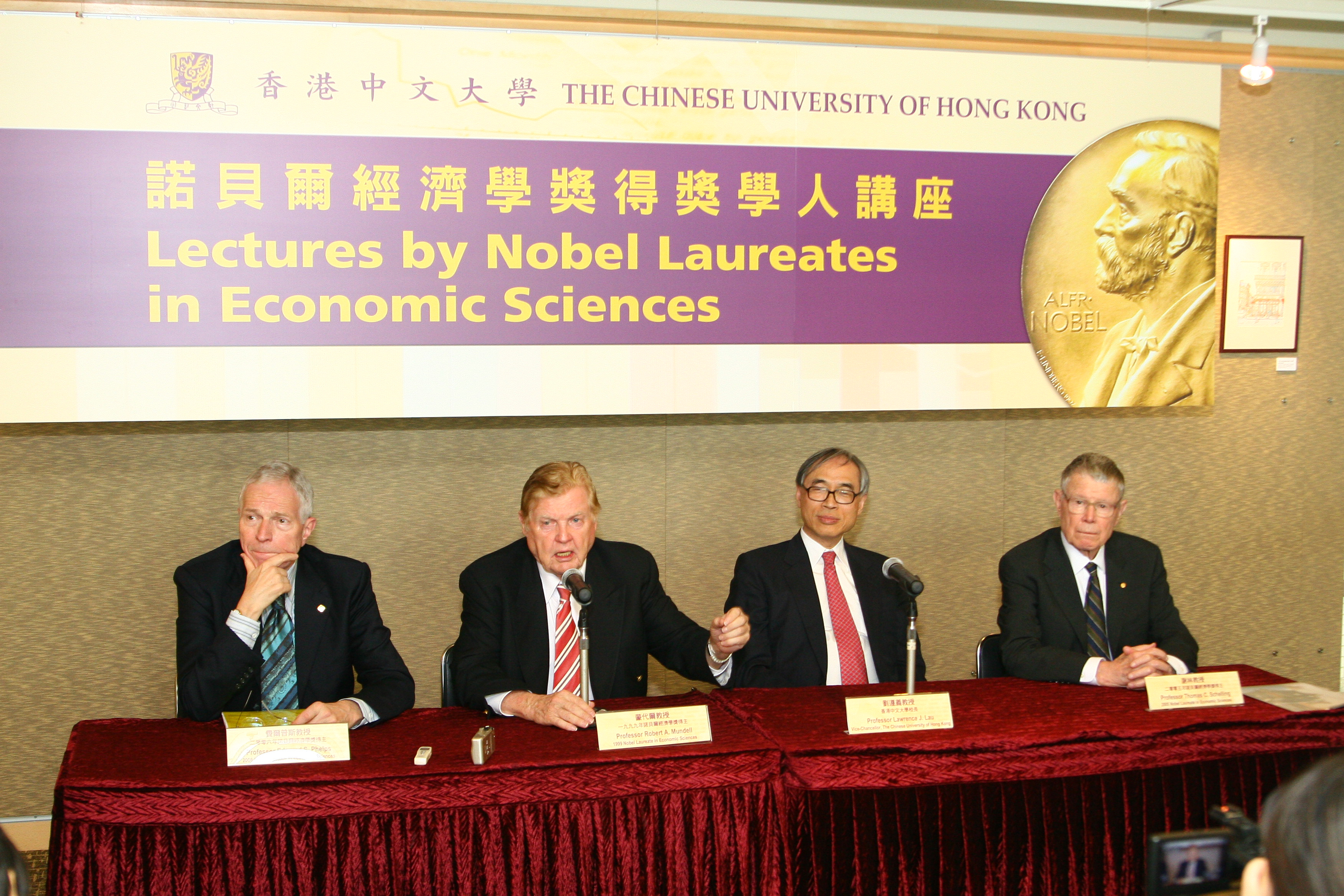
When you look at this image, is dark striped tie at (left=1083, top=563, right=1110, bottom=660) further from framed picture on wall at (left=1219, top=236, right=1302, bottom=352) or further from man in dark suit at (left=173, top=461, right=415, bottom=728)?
man in dark suit at (left=173, top=461, right=415, bottom=728)

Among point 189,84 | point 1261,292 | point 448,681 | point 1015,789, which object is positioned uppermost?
point 189,84

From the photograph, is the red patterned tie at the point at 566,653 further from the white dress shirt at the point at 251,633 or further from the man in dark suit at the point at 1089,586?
the man in dark suit at the point at 1089,586

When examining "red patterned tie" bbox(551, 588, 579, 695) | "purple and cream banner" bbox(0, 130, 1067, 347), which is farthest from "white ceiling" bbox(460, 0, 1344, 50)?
"red patterned tie" bbox(551, 588, 579, 695)

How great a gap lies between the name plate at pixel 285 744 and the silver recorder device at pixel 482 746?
266 mm

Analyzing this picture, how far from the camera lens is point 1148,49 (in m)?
3.96

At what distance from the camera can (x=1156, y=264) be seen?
3.79 metres

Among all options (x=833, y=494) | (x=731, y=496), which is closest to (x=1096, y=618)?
(x=833, y=494)

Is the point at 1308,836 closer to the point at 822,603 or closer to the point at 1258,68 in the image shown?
the point at 822,603

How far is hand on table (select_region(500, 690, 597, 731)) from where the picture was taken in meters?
2.34

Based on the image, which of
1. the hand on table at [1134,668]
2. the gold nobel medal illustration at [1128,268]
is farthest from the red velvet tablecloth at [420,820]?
the gold nobel medal illustration at [1128,268]

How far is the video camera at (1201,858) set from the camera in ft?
3.44

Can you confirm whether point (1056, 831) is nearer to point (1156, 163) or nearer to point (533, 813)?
point (533, 813)

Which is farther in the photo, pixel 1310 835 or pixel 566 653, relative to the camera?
pixel 566 653

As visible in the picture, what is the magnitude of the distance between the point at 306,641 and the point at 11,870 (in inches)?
71.4
